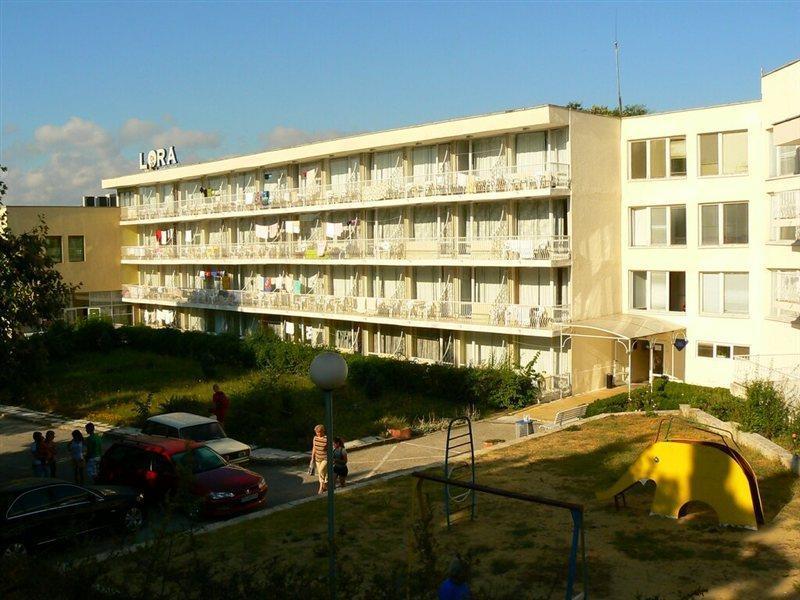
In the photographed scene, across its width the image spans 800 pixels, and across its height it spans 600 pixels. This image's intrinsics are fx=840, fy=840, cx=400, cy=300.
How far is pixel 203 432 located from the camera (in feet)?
71.2

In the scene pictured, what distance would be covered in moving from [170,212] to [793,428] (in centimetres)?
4214

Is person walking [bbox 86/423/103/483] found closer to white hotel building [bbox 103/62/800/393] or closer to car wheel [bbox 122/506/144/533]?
car wheel [bbox 122/506/144/533]

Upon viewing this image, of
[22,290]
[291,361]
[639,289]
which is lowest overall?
[291,361]

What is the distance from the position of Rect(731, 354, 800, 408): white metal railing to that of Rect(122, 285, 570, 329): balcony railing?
6.29m

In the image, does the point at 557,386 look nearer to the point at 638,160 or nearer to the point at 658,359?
the point at 658,359

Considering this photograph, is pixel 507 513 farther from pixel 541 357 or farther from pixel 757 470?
pixel 541 357

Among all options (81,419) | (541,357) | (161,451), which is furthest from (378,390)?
(161,451)

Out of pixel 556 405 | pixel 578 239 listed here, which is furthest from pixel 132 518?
pixel 578 239

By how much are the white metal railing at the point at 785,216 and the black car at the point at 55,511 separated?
21.6m

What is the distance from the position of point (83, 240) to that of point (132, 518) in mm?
42645

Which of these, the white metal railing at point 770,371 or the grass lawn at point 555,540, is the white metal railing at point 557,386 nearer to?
the white metal railing at point 770,371

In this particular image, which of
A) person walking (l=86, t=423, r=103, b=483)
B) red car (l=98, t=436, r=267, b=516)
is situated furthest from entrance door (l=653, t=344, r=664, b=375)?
person walking (l=86, t=423, r=103, b=483)

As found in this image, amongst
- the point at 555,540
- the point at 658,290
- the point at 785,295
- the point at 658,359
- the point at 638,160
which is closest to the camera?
the point at 555,540

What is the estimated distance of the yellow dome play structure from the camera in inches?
525
